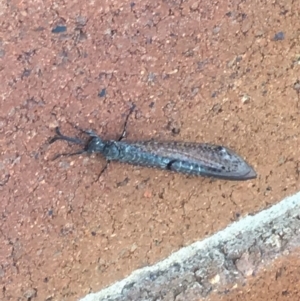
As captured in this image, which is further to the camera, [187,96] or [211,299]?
[211,299]

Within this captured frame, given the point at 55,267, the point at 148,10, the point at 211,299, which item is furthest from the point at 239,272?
the point at 148,10

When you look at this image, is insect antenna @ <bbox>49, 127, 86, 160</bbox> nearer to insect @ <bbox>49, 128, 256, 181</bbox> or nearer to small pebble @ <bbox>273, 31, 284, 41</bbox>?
insect @ <bbox>49, 128, 256, 181</bbox>

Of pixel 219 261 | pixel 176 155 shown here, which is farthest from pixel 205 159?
pixel 219 261

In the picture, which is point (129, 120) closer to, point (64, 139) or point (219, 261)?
point (64, 139)

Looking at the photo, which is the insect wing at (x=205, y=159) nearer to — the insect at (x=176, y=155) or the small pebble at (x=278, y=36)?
the insect at (x=176, y=155)

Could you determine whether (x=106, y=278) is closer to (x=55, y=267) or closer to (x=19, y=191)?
(x=55, y=267)
